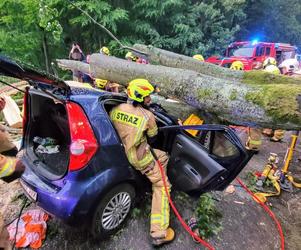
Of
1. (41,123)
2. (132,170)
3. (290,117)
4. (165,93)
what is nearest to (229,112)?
(290,117)

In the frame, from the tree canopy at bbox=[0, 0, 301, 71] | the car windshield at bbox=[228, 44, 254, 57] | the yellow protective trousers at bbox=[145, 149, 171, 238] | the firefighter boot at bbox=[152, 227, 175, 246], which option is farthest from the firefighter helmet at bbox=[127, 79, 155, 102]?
the car windshield at bbox=[228, 44, 254, 57]

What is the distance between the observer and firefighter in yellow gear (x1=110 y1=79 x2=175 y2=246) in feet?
8.90

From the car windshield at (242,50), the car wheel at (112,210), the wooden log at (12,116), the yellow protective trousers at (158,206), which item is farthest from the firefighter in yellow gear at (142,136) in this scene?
the car windshield at (242,50)

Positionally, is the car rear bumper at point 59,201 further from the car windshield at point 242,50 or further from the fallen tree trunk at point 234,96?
the car windshield at point 242,50

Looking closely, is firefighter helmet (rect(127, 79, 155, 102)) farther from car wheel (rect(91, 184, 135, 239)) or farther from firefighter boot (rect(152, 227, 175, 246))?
firefighter boot (rect(152, 227, 175, 246))

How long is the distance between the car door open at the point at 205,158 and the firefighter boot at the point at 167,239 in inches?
19.3

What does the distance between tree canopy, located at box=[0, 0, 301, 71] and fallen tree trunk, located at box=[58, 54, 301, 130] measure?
5.53m

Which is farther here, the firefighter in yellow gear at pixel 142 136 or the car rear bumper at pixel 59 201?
the firefighter in yellow gear at pixel 142 136

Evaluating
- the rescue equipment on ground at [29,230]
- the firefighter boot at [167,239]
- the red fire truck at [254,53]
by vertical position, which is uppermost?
the red fire truck at [254,53]

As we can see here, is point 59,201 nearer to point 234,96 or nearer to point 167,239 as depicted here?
point 167,239

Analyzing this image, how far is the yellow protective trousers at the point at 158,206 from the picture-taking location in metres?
2.75

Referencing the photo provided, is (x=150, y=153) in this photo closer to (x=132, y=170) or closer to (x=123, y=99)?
(x=132, y=170)

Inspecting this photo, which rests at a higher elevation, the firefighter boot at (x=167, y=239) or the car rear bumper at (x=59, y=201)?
the car rear bumper at (x=59, y=201)

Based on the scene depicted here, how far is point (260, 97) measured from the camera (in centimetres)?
231
